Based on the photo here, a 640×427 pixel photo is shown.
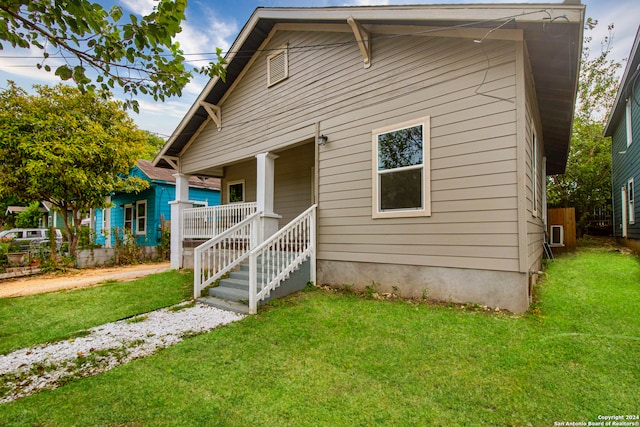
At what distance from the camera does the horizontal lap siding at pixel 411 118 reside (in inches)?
171

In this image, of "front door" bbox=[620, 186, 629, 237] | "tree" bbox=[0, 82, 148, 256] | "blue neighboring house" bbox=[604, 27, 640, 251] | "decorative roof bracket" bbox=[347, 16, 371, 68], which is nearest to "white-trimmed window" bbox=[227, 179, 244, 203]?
"tree" bbox=[0, 82, 148, 256]

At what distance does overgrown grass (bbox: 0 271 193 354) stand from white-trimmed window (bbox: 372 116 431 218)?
430 centimetres

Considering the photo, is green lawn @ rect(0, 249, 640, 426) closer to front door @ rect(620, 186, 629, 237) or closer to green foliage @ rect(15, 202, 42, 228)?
front door @ rect(620, 186, 629, 237)

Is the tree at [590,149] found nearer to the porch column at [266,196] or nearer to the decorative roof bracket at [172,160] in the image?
the porch column at [266,196]

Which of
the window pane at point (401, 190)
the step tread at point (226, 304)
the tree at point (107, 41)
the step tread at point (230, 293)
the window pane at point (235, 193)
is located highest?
the tree at point (107, 41)

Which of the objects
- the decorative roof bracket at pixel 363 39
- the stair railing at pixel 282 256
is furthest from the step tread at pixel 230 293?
the decorative roof bracket at pixel 363 39

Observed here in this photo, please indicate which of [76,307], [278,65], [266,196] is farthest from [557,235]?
[76,307]

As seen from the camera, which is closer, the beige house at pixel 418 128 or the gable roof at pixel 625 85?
the beige house at pixel 418 128

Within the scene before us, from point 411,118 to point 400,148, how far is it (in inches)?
20.1

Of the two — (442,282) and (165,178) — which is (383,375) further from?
(165,178)

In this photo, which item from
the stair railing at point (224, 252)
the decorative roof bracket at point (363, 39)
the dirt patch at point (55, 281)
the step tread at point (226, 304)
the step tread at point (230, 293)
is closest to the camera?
the step tread at point (226, 304)

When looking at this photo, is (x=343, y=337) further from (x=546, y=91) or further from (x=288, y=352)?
(x=546, y=91)

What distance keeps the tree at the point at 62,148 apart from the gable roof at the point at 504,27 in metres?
3.87

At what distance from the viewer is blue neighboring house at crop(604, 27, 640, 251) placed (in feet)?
29.4
